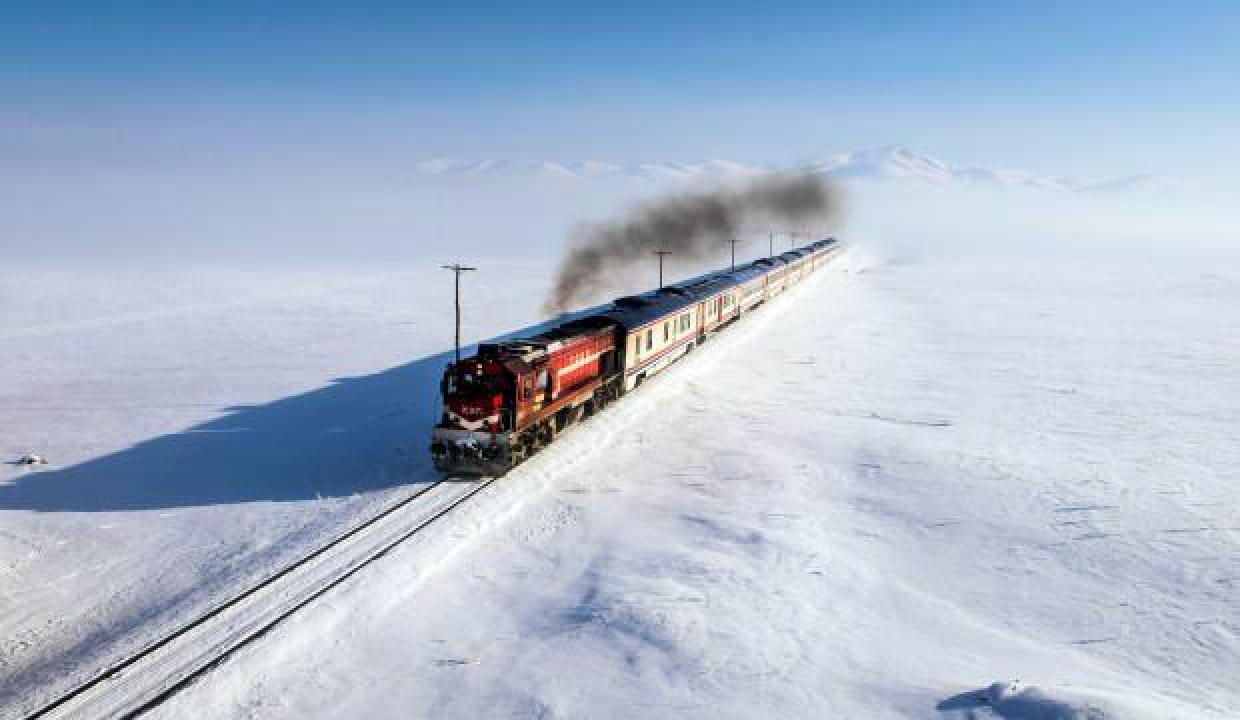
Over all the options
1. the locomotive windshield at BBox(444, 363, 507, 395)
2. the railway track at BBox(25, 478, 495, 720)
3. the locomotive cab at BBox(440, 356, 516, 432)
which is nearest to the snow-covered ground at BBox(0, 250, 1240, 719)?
the railway track at BBox(25, 478, 495, 720)

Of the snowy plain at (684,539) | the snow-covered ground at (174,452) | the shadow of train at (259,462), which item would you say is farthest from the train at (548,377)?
the snow-covered ground at (174,452)

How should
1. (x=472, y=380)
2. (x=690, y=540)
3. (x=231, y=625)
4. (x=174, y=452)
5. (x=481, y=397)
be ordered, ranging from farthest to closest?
(x=174, y=452) < (x=472, y=380) < (x=481, y=397) < (x=690, y=540) < (x=231, y=625)

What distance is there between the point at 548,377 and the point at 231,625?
12.7 meters

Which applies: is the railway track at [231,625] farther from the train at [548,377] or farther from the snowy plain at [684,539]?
the train at [548,377]

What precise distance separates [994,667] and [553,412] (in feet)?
51.1

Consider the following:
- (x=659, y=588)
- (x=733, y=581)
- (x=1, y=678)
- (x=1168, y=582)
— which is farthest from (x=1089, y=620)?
(x=1, y=678)

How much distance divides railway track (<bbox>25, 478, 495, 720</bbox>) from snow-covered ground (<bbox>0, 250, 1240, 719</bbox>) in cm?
60

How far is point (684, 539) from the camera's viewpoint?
2223 centimetres

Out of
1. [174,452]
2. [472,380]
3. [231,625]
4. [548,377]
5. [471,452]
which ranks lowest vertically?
[231,625]

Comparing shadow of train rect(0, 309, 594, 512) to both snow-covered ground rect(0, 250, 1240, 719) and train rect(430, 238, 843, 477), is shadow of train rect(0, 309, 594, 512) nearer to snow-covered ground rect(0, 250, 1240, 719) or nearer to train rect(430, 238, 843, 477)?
snow-covered ground rect(0, 250, 1240, 719)

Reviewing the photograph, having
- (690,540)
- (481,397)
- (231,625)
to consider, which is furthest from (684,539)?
(231,625)

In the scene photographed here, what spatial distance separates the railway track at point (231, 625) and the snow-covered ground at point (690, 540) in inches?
23.5

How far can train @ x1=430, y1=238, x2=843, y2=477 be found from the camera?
24.6m

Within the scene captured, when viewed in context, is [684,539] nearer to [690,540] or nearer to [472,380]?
[690,540]
